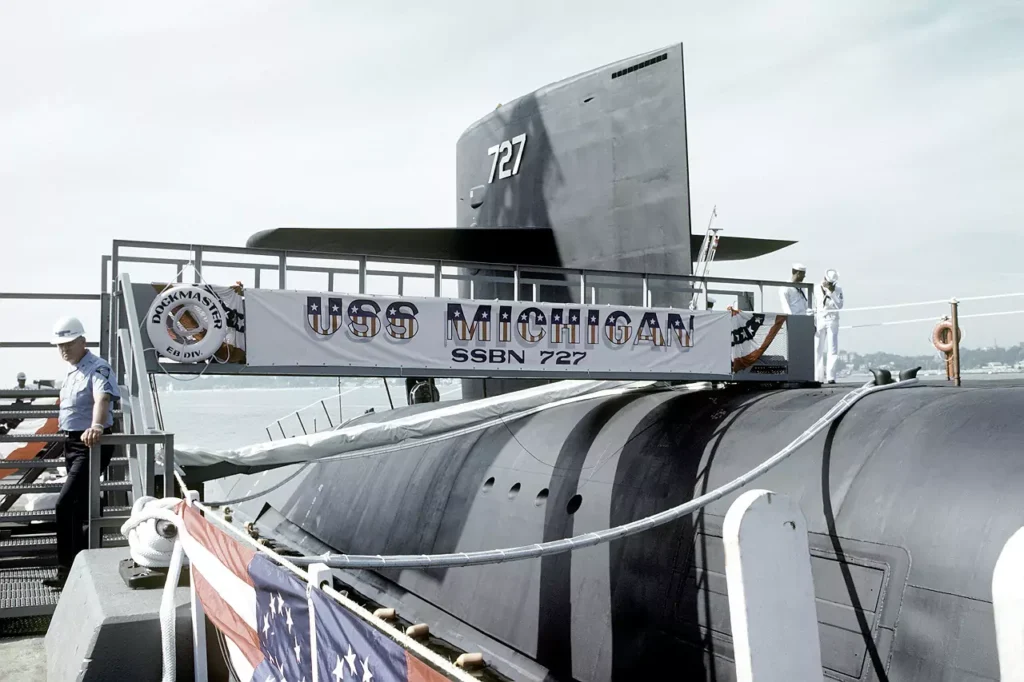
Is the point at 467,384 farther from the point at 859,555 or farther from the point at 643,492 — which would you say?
the point at 859,555

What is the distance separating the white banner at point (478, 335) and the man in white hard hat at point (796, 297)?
54.9 inches

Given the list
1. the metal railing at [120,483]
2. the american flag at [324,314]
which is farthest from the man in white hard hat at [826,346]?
the metal railing at [120,483]

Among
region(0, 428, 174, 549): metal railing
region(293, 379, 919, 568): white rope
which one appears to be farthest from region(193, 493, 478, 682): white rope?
region(0, 428, 174, 549): metal railing

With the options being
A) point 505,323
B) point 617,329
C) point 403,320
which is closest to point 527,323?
point 505,323

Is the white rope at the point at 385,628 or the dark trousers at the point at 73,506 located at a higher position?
the white rope at the point at 385,628

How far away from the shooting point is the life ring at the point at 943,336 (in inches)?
281

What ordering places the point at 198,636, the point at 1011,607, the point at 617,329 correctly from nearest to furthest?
the point at 1011,607 < the point at 198,636 < the point at 617,329

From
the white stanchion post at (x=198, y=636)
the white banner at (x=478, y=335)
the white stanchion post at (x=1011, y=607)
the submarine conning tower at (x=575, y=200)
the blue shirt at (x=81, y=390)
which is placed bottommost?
the white stanchion post at (x=198, y=636)

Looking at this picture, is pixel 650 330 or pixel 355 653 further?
pixel 650 330

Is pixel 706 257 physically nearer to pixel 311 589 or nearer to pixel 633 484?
pixel 633 484

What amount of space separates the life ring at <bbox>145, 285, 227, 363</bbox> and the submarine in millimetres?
2677

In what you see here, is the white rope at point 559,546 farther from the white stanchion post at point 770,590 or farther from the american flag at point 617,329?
the american flag at point 617,329

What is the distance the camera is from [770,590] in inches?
103

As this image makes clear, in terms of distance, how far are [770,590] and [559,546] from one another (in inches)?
76.2
